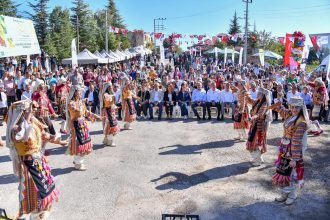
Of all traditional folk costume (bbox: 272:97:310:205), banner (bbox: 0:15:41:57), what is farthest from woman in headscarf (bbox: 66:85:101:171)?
banner (bbox: 0:15:41:57)

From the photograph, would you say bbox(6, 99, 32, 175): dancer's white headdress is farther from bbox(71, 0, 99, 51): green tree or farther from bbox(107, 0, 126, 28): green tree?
bbox(107, 0, 126, 28): green tree

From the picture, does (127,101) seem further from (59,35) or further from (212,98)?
(59,35)

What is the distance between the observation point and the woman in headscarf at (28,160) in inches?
182

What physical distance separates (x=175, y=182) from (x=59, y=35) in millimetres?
32532

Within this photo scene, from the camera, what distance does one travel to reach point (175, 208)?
5793 millimetres

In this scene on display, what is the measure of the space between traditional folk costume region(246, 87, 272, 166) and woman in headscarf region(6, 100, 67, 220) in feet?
15.7

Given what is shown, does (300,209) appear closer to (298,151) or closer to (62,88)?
(298,151)

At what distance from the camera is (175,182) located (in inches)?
274

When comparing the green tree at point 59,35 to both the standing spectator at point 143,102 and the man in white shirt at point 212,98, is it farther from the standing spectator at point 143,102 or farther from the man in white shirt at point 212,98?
the man in white shirt at point 212,98

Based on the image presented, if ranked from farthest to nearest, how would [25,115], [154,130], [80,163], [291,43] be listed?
1. [291,43]
2. [154,130]
3. [80,163]
4. [25,115]

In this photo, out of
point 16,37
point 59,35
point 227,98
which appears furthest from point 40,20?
point 227,98

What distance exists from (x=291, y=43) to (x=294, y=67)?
1.25 meters

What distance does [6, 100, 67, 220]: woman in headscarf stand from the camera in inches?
182

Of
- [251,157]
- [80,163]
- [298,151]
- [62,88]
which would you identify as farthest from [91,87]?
[298,151]
